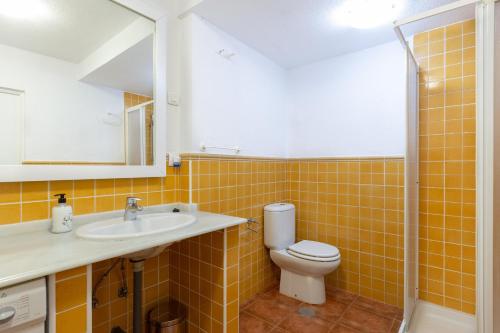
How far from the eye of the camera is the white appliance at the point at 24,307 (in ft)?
2.31

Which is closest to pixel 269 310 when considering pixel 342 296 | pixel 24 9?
pixel 342 296

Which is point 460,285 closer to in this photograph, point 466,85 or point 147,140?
point 466,85

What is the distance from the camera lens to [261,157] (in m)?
2.25

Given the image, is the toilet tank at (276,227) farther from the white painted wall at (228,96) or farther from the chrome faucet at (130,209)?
the chrome faucet at (130,209)

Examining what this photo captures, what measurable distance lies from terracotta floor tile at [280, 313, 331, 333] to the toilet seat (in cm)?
42

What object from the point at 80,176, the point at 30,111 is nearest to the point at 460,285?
the point at 80,176

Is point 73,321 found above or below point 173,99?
below

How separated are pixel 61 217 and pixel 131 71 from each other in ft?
2.96

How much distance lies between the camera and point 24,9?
115 cm

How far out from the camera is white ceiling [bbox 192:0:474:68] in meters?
1.62

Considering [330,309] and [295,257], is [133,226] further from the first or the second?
[330,309]

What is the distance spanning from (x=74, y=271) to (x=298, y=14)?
6.16 ft

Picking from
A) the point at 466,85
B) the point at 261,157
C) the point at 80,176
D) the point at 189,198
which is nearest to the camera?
the point at 80,176

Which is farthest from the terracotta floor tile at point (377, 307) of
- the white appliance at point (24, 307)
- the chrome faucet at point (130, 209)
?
the white appliance at point (24, 307)
